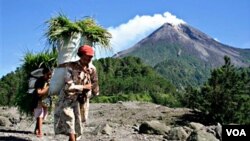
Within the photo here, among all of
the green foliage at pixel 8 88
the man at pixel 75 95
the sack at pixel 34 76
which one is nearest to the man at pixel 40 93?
the sack at pixel 34 76

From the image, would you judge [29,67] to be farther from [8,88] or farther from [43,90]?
[8,88]

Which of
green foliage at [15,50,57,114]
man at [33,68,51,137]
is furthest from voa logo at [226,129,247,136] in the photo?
green foliage at [15,50,57,114]

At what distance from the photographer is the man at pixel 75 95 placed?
25.3ft

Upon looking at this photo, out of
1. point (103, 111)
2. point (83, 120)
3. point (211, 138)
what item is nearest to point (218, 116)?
point (103, 111)

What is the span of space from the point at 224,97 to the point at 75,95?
17.3 meters

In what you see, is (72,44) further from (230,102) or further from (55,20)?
(230,102)

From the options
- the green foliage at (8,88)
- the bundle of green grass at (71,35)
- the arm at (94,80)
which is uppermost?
the green foliage at (8,88)

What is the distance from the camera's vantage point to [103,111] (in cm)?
2314

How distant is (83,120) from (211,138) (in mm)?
3669

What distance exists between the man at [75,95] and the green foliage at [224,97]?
1620 cm

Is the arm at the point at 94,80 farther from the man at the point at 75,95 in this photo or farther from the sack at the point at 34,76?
the sack at the point at 34,76

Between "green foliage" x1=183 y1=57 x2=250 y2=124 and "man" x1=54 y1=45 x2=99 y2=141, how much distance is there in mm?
16195

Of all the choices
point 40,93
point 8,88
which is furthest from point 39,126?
point 8,88

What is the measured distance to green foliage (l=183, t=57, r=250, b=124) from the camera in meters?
23.8
